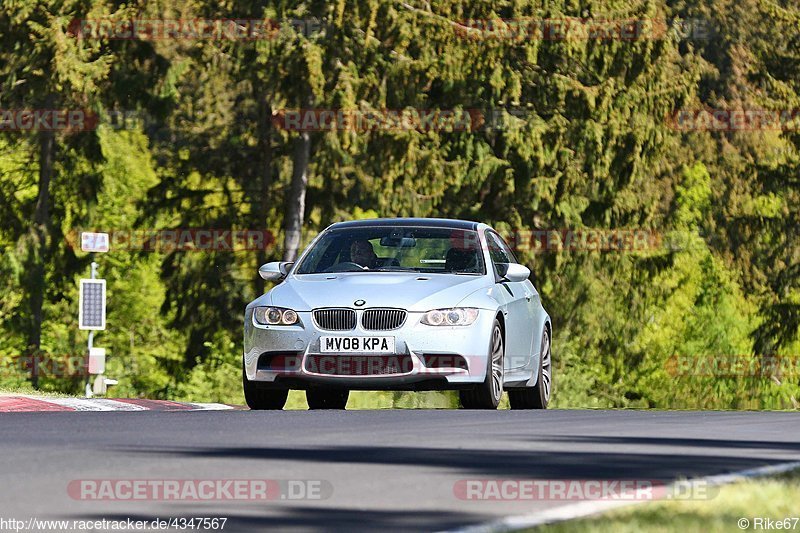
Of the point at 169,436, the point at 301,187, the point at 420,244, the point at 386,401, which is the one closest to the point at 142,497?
the point at 169,436

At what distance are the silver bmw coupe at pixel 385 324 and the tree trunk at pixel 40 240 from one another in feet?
97.6

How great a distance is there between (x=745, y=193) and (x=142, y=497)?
70233mm

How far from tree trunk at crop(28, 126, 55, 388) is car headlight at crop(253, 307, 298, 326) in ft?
99.0

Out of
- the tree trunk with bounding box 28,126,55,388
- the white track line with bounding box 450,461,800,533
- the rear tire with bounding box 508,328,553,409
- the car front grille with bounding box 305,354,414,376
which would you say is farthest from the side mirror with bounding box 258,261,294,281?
the tree trunk with bounding box 28,126,55,388

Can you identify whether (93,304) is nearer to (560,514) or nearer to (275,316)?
(275,316)

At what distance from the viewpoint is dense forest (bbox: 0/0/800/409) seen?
43031 mm

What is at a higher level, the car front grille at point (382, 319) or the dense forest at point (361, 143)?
the car front grille at point (382, 319)

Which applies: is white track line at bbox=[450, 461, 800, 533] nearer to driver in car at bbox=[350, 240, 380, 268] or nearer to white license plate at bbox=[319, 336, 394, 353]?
white license plate at bbox=[319, 336, 394, 353]

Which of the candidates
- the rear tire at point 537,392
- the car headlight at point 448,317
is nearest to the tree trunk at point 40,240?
the rear tire at point 537,392

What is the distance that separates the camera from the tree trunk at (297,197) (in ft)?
143

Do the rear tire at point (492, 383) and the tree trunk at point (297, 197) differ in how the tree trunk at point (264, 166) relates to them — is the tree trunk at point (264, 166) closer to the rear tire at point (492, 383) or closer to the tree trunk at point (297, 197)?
the tree trunk at point (297, 197)

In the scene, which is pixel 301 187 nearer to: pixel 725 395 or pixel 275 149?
pixel 275 149

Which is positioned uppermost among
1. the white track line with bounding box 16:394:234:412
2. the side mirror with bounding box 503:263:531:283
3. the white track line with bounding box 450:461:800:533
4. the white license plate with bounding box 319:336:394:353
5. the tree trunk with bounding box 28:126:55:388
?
the white track line with bounding box 450:461:800:533

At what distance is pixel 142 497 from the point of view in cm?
817
